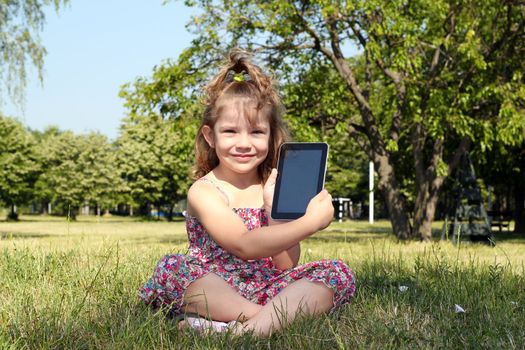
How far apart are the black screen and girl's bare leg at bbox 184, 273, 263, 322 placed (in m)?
0.54

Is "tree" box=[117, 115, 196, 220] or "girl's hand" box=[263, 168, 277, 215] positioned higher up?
"tree" box=[117, 115, 196, 220]

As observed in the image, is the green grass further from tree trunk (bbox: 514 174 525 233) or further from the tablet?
tree trunk (bbox: 514 174 525 233)

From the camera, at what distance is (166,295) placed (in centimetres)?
405

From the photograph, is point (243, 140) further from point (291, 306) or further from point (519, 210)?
point (519, 210)

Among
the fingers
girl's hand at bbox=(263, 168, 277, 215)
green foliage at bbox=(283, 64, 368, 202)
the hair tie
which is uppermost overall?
green foliage at bbox=(283, 64, 368, 202)

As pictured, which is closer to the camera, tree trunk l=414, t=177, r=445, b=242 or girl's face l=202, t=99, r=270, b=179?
girl's face l=202, t=99, r=270, b=179

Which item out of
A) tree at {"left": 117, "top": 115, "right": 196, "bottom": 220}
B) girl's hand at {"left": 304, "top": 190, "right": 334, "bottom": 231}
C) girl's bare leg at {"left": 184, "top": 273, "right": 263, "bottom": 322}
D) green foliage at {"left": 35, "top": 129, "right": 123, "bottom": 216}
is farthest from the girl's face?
green foliage at {"left": 35, "top": 129, "right": 123, "bottom": 216}

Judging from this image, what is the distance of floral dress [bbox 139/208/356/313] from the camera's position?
13.1 ft

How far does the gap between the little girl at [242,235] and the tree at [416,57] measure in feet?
37.6

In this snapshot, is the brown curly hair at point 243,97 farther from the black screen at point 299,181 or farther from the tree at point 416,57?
the tree at point 416,57

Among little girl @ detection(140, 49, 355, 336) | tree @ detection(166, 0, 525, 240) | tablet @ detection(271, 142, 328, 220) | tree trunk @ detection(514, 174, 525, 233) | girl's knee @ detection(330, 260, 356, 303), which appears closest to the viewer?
little girl @ detection(140, 49, 355, 336)

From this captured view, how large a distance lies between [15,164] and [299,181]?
194 feet

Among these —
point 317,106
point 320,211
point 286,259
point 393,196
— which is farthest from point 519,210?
point 320,211

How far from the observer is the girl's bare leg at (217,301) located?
12.8 feet
